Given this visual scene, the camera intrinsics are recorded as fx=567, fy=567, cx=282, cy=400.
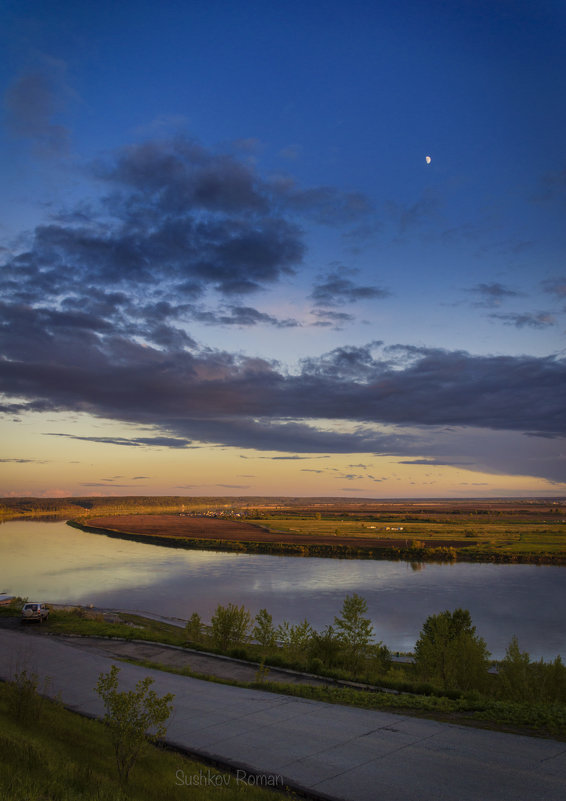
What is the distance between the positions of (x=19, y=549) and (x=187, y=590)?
44.6 meters

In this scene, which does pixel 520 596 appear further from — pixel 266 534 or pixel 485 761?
pixel 266 534

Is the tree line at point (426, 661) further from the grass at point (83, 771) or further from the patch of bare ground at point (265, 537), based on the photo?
the patch of bare ground at point (265, 537)

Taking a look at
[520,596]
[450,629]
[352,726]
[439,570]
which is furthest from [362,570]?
[352,726]

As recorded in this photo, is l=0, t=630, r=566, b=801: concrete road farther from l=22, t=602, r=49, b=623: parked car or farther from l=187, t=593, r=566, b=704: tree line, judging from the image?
l=22, t=602, r=49, b=623: parked car

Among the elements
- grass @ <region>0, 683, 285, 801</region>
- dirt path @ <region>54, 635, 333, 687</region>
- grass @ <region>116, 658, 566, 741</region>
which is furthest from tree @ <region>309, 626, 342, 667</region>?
grass @ <region>0, 683, 285, 801</region>

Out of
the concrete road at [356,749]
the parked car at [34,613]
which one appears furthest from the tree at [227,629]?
the concrete road at [356,749]

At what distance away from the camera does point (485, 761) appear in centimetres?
832

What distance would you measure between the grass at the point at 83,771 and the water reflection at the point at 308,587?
28.5m

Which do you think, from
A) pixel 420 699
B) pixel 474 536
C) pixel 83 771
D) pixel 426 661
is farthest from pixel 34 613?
pixel 474 536

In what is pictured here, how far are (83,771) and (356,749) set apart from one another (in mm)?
4129

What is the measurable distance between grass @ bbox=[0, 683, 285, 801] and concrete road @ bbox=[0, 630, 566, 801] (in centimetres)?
47

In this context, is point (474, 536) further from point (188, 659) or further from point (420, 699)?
point (420, 699)

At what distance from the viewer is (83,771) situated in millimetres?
→ 7430

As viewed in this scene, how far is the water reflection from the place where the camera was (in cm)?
4250
